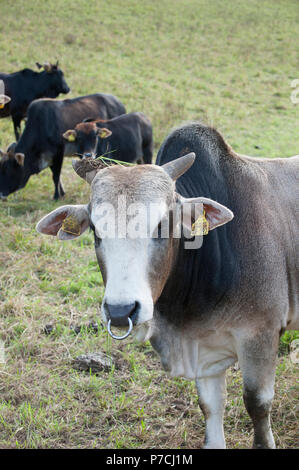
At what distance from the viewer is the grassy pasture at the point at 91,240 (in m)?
3.42

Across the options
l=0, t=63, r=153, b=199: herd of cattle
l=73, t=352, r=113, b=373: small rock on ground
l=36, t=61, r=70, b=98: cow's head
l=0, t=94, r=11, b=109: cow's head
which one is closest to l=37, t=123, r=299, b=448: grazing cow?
l=73, t=352, r=113, b=373: small rock on ground

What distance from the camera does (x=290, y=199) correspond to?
Result: 10.3 ft

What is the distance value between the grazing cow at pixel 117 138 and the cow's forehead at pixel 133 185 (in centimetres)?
482

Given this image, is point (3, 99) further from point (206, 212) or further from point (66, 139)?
point (206, 212)

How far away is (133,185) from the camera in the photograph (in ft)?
7.78

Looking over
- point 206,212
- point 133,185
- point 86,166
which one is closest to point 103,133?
point 86,166

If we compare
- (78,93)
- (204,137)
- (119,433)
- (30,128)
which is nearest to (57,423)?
(119,433)

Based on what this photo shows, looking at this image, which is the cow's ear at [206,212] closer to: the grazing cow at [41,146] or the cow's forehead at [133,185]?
the cow's forehead at [133,185]

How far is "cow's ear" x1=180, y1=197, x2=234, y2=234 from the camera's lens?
99.1 inches

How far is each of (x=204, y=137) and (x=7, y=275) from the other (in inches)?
111

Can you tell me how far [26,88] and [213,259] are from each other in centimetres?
907

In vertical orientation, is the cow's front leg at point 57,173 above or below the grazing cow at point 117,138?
below

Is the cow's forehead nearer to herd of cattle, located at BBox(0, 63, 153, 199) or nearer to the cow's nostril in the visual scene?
the cow's nostril

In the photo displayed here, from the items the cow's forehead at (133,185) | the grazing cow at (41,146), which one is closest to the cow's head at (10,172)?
the grazing cow at (41,146)
